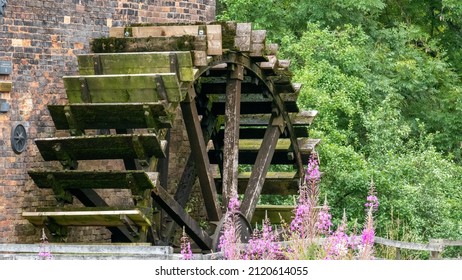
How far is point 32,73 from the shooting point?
15.7 meters

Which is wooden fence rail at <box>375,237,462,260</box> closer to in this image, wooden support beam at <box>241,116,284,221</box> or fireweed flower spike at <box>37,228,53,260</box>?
wooden support beam at <box>241,116,284,221</box>

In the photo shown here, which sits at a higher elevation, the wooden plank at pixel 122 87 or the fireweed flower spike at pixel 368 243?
the wooden plank at pixel 122 87

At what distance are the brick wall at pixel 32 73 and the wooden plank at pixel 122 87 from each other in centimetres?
42

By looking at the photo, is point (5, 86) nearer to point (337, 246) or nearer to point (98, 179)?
point (98, 179)

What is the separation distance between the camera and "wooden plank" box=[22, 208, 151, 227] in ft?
48.4

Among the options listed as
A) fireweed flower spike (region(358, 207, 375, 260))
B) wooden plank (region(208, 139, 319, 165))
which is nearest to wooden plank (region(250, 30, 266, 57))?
wooden plank (region(208, 139, 319, 165))

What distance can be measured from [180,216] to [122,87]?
1.52 meters

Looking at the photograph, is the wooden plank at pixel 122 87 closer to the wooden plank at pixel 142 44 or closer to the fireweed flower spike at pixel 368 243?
the wooden plank at pixel 142 44

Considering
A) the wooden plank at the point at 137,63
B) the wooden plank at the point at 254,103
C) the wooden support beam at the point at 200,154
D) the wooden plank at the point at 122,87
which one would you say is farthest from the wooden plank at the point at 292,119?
the wooden plank at the point at 122,87

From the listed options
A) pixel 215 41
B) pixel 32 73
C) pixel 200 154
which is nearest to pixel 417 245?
pixel 200 154

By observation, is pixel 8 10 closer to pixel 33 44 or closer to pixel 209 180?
pixel 33 44

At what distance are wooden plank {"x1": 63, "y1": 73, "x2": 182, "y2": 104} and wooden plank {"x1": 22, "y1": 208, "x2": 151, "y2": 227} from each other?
52.9 inches

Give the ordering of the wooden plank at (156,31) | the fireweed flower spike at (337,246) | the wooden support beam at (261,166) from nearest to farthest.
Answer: the fireweed flower spike at (337,246)
the wooden plank at (156,31)
the wooden support beam at (261,166)

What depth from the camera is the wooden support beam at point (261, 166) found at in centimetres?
1752
